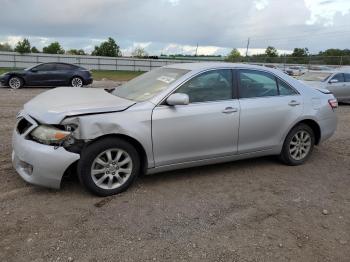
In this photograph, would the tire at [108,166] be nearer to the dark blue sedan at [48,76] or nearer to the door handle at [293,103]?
the door handle at [293,103]

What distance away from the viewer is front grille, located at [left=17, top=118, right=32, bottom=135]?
447cm

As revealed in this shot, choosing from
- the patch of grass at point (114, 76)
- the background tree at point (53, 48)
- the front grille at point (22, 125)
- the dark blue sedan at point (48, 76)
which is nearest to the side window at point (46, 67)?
the dark blue sedan at point (48, 76)

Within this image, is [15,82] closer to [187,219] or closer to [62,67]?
[62,67]

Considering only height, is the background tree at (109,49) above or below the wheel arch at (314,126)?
above

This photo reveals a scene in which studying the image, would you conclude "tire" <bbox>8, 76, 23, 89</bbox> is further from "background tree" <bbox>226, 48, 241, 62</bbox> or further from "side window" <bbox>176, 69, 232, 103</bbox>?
"background tree" <bbox>226, 48, 241, 62</bbox>

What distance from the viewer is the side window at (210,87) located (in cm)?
490

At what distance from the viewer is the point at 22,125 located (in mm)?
4582

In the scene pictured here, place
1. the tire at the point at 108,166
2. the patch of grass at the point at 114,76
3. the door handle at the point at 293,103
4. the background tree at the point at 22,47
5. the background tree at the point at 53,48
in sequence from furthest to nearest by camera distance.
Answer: the background tree at the point at 53,48, the background tree at the point at 22,47, the patch of grass at the point at 114,76, the door handle at the point at 293,103, the tire at the point at 108,166

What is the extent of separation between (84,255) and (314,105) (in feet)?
13.7

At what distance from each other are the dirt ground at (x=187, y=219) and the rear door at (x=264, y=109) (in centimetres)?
48

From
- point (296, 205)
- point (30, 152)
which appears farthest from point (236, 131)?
point (30, 152)

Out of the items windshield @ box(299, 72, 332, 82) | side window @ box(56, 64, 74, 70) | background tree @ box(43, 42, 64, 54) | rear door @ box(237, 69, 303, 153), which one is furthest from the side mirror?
background tree @ box(43, 42, 64, 54)

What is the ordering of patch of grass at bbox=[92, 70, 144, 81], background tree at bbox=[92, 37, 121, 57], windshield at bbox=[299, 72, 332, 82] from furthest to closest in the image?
background tree at bbox=[92, 37, 121, 57] → patch of grass at bbox=[92, 70, 144, 81] → windshield at bbox=[299, 72, 332, 82]

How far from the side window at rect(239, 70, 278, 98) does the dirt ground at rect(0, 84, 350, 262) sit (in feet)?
3.69
